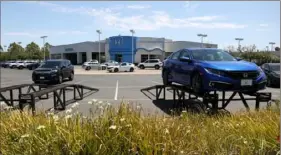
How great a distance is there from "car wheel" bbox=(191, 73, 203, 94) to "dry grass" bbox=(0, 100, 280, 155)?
4.08m

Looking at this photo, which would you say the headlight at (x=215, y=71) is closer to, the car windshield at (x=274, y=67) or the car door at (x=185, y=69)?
the car door at (x=185, y=69)

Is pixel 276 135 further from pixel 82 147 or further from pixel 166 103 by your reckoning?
pixel 166 103

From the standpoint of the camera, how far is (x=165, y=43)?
80.4 m

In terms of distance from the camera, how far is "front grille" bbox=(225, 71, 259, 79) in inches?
339

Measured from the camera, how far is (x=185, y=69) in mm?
10070

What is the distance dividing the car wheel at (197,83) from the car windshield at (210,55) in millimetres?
749

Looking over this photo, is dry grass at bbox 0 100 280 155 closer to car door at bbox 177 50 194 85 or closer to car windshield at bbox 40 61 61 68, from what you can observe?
car door at bbox 177 50 194 85

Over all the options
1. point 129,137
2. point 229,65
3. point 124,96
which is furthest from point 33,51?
point 129,137

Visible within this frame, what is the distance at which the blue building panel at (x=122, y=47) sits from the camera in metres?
76.4

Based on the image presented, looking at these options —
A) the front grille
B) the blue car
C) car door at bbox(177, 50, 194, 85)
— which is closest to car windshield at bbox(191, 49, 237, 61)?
the blue car

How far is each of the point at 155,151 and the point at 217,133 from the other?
1153mm

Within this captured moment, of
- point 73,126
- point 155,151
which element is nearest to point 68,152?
point 73,126

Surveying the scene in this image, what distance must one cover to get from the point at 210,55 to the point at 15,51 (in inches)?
4755

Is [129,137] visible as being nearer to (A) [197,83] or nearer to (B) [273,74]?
(A) [197,83]
